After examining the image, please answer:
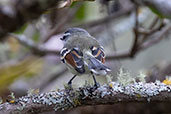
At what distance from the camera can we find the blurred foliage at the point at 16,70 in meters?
3.88

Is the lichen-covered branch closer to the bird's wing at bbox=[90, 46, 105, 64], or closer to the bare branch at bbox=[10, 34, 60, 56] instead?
the bird's wing at bbox=[90, 46, 105, 64]

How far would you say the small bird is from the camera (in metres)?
2.11

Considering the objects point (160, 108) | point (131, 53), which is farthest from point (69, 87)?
point (131, 53)

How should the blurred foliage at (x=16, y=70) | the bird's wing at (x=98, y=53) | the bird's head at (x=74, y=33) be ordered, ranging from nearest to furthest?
the bird's wing at (x=98, y=53), the bird's head at (x=74, y=33), the blurred foliage at (x=16, y=70)

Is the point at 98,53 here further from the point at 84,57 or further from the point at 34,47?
the point at 34,47

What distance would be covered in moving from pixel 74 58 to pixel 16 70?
1.94 metres

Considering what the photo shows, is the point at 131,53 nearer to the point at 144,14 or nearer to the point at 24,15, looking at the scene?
the point at 144,14

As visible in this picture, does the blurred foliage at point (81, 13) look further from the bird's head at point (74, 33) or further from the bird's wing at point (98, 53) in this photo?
the bird's wing at point (98, 53)

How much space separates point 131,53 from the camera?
12.8 ft

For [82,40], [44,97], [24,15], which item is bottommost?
[44,97]

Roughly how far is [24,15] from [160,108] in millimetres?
1796

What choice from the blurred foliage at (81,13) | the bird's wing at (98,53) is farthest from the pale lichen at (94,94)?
the blurred foliage at (81,13)

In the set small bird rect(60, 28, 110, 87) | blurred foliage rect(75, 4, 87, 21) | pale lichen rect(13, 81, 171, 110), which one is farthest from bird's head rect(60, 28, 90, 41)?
blurred foliage rect(75, 4, 87, 21)

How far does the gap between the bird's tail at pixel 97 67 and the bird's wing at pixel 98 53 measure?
39mm
